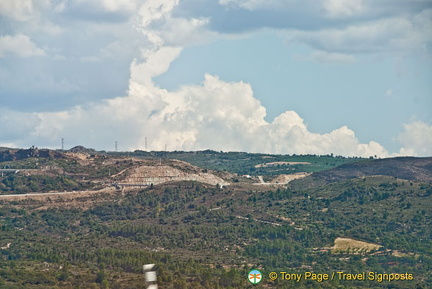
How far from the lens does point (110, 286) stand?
193 metres

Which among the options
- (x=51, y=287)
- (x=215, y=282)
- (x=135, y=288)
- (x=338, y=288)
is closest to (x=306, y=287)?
(x=338, y=288)

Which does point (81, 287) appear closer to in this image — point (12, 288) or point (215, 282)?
point (12, 288)

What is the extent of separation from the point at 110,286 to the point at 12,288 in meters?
22.3

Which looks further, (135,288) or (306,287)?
(306,287)

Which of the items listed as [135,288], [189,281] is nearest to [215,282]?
[189,281]

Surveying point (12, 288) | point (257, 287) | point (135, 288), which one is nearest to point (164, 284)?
point (135, 288)

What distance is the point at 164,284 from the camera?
189 metres

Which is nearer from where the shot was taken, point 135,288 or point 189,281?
point 135,288

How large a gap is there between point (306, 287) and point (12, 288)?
6385 centimetres

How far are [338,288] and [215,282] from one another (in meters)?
26.8

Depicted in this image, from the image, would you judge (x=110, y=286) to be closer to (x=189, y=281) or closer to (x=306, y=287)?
(x=189, y=281)

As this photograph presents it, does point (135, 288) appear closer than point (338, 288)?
Yes

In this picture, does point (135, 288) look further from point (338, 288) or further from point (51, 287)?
point (338, 288)

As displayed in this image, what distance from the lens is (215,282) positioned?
641 feet
